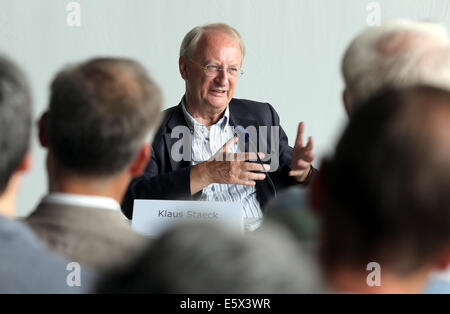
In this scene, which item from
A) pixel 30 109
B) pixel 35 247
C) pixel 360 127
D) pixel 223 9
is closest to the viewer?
pixel 360 127

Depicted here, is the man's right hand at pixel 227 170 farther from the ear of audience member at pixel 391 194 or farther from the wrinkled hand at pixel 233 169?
the ear of audience member at pixel 391 194

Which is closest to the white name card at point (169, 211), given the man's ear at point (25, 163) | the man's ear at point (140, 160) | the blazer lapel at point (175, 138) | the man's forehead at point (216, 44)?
the blazer lapel at point (175, 138)

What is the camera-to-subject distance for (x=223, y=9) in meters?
3.90

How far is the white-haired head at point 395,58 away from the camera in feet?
3.67

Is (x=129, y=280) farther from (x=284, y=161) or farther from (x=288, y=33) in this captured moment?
(x=288, y=33)

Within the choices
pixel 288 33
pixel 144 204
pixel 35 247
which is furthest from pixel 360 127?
pixel 288 33

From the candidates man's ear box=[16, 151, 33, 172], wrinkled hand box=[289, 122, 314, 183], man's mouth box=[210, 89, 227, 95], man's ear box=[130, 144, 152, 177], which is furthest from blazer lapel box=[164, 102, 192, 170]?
man's ear box=[16, 151, 33, 172]

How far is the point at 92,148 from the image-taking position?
981 millimetres

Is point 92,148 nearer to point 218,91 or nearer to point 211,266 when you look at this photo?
point 211,266

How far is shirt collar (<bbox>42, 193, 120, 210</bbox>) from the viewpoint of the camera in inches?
37.9

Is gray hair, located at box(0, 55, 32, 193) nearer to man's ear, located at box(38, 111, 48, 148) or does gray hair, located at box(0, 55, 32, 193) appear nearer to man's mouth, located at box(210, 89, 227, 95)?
man's ear, located at box(38, 111, 48, 148)

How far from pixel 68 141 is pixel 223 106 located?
1.66m

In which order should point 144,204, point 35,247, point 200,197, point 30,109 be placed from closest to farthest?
point 35,247
point 30,109
point 144,204
point 200,197

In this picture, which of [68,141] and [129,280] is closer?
[129,280]
